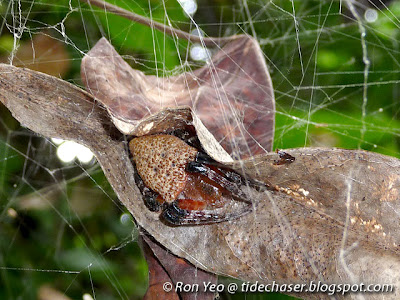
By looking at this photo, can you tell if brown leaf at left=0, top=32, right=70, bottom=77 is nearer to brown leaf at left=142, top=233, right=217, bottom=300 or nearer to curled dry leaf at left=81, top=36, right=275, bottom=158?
curled dry leaf at left=81, top=36, right=275, bottom=158

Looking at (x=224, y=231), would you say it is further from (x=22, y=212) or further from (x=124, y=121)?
(x=22, y=212)

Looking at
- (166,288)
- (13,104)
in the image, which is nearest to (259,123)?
(166,288)

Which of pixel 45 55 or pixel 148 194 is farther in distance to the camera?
pixel 45 55

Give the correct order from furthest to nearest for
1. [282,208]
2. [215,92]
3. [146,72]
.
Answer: [146,72], [215,92], [282,208]

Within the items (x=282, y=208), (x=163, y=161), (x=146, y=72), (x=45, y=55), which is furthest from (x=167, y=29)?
(x=282, y=208)

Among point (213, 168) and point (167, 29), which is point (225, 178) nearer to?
point (213, 168)

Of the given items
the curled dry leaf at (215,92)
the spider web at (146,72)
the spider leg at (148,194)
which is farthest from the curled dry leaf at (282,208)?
the spider web at (146,72)

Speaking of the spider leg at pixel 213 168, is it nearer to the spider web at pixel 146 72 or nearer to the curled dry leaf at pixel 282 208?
the curled dry leaf at pixel 282 208

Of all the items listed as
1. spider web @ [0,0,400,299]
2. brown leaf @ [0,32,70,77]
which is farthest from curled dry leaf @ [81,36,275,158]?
brown leaf @ [0,32,70,77]
